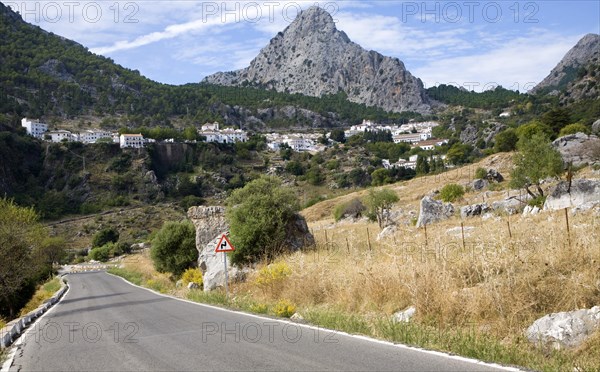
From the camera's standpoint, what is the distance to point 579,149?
5488 centimetres

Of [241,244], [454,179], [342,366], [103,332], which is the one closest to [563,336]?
[342,366]

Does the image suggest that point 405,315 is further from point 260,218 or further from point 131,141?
point 131,141

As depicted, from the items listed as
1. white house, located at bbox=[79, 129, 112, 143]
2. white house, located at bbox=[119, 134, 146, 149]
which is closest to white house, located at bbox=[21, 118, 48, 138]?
white house, located at bbox=[79, 129, 112, 143]

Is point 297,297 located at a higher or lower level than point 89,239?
higher

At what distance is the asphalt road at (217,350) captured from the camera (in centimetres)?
650

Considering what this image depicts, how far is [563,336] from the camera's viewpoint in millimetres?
6328

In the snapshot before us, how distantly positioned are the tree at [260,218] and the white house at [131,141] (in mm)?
127949

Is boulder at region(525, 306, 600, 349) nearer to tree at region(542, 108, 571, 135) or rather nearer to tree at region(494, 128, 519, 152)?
tree at region(494, 128, 519, 152)

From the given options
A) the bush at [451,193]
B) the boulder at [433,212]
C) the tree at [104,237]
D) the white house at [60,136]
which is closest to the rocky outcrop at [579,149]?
the bush at [451,193]

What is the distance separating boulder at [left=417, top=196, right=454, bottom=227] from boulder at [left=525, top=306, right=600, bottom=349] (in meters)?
29.1

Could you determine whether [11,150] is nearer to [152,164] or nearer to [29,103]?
[152,164]

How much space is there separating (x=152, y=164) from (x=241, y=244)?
408 feet

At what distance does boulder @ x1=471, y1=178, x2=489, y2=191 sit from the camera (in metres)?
56.7

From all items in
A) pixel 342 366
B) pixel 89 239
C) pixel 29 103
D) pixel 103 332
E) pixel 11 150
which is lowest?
pixel 89 239
